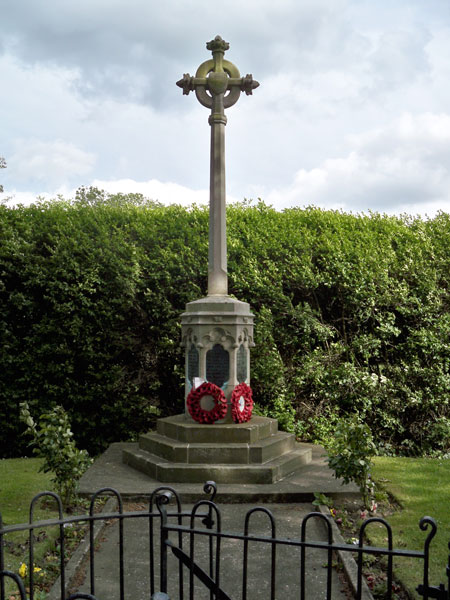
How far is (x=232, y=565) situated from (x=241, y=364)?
11.7ft

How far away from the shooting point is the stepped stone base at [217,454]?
6.58 m

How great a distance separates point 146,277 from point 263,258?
7.71 ft

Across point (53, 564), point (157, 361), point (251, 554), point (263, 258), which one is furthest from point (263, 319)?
point (53, 564)

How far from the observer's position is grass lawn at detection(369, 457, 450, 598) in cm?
418

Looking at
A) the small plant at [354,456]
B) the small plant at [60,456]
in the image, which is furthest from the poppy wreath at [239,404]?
the small plant at [60,456]

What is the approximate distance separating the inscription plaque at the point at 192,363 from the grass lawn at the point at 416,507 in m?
2.89

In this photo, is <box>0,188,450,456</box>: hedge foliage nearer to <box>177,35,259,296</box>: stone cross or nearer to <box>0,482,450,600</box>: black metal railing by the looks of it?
<box>177,35,259,296</box>: stone cross

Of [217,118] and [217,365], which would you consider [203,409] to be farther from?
[217,118]

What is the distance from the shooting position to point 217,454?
681 centimetres

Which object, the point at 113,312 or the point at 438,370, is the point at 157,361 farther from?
the point at 438,370

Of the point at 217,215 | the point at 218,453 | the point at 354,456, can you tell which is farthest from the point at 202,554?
the point at 217,215

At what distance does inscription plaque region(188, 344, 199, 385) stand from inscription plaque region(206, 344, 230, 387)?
0.55ft

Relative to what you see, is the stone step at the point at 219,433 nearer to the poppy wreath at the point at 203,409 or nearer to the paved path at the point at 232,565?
the poppy wreath at the point at 203,409

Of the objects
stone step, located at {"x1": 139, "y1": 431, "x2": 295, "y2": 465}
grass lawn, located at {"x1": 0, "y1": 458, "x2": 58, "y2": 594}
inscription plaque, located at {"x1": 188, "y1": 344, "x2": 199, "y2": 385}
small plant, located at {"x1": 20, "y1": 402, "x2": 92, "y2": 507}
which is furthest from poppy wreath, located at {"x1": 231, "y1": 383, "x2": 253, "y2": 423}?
grass lawn, located at {"x1": 0, "y1": 458, "x2": 58, "y2": 594}
